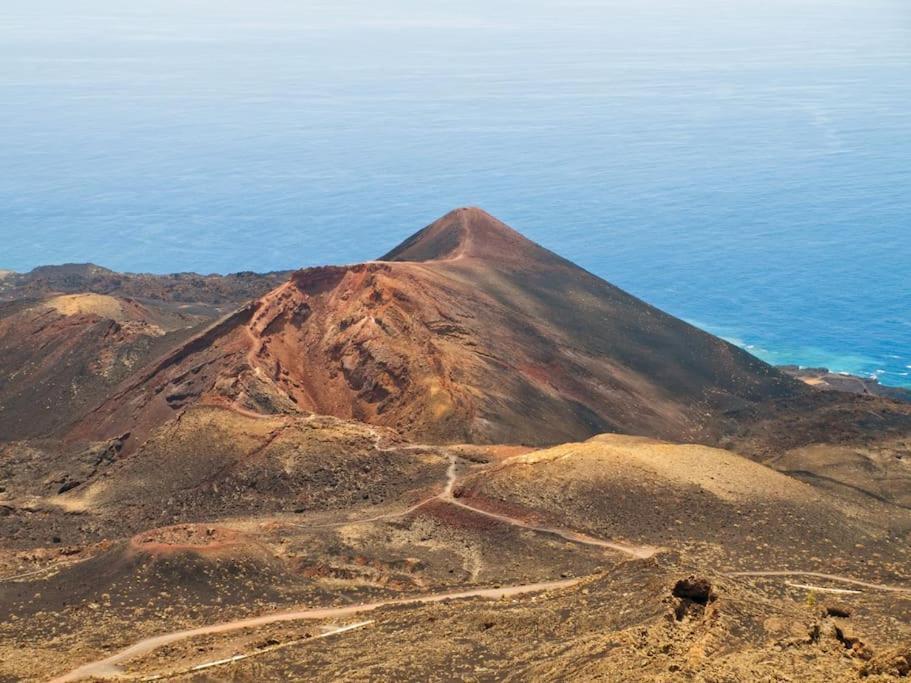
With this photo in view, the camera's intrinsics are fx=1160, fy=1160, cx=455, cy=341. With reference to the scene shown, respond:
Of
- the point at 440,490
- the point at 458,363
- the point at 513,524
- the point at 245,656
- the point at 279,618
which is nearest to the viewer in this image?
the point at 245,656

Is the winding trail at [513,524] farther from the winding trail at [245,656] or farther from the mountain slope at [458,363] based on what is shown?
the winding trail at [245,656]

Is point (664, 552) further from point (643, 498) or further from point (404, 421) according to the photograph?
point (404, 421)

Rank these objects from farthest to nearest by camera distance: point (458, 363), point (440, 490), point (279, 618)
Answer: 1. point (458, 363)
2. point (440, 490)
3. point (279, 618)

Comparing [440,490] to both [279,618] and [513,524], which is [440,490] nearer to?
[513,524]

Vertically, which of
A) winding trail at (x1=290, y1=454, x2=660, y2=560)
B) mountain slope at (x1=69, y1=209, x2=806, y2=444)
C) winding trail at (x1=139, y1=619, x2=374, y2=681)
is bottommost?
winding trail at (x1=139, y1=619, x2=374, y2=681)

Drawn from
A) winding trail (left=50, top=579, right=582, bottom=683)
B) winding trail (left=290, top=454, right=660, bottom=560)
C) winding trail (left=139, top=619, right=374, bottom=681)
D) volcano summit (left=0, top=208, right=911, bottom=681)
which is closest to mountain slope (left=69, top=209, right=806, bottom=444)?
volcano summit (left=0, top=208, right=911, bottom=681)

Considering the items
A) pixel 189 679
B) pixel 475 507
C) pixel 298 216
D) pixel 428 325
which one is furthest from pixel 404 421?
pixel 298 216

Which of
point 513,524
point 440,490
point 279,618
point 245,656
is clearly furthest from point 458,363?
point 245,656

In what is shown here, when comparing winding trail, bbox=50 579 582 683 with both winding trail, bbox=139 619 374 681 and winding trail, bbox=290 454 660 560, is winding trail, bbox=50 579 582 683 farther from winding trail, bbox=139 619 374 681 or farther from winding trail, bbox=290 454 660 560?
winding trail, bbox=290 454 660 560
